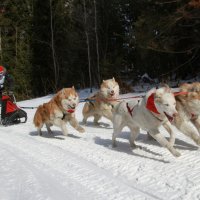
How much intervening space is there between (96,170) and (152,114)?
3.51ft

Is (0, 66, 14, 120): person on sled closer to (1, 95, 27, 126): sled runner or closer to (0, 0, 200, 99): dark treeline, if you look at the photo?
(1, 95, 27, 126): sled runner

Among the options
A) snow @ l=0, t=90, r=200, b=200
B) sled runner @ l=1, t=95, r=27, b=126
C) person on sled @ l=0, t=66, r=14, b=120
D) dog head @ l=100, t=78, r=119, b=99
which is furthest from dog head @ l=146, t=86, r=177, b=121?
person on sled @ l=0, t=66, r=14, b=120

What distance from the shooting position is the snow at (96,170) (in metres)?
3.53

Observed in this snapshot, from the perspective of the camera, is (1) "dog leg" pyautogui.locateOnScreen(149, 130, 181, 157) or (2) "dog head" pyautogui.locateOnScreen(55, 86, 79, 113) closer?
(1) "dog leg" pyautogui.locateOnScreen(149, 130, 181, 157)

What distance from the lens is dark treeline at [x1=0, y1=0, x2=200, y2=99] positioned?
13.3 m

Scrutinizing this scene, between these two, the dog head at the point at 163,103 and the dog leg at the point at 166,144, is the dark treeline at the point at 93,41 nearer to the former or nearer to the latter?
the dog head at the point at 163,103

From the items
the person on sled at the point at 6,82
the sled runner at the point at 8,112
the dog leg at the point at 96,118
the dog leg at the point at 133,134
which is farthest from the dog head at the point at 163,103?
the person on sled at the point at 6,82

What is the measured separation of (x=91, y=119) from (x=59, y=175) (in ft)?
15.0

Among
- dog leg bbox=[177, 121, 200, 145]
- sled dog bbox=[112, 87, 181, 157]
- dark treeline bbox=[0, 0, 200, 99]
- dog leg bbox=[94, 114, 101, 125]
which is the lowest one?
dog leg bbox=[94, 114, 101, 125]

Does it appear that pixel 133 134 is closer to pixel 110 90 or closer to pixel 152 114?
pixel 152 114

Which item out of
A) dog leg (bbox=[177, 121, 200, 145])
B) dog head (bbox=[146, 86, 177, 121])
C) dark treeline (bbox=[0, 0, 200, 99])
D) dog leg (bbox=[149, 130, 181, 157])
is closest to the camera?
dog head (bbox=[146, 86, 177, 121])

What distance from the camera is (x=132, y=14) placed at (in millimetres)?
18422

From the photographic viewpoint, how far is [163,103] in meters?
4.32

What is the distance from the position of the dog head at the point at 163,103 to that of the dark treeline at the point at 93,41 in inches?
290
